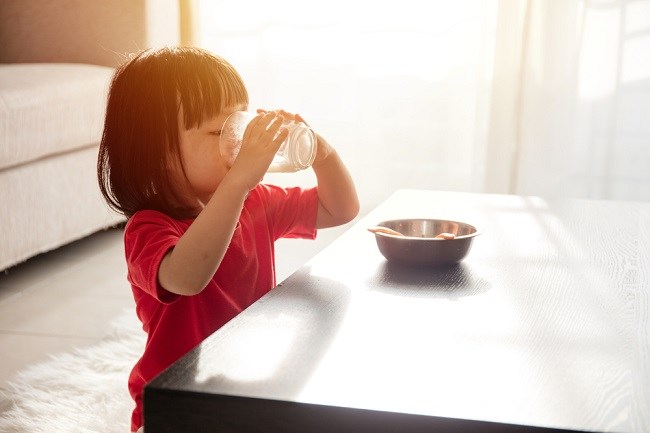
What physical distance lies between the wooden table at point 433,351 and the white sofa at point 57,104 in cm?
117

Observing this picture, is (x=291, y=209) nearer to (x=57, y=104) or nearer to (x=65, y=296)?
(x=65, y=296)

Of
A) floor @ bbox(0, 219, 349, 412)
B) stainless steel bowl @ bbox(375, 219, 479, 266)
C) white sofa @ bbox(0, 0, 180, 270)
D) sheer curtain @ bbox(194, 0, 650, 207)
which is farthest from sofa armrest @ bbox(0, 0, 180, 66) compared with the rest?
stainless steel bowl @ bbox(375, 219, 479, 266)

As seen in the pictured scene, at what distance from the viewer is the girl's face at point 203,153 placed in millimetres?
1056

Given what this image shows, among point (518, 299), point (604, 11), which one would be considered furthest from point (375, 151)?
point (518, 299)

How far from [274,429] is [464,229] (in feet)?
1.79

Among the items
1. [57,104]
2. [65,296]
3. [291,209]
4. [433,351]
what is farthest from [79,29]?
[433,351]

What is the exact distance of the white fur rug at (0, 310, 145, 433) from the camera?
1.36 metres

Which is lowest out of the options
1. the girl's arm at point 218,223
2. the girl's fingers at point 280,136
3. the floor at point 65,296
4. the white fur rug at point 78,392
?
the floor at point 65,296

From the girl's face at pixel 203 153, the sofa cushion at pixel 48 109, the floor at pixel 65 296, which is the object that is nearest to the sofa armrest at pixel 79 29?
the sofa cushion at pixel 48 109

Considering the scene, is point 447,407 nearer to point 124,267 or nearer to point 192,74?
point 192,74

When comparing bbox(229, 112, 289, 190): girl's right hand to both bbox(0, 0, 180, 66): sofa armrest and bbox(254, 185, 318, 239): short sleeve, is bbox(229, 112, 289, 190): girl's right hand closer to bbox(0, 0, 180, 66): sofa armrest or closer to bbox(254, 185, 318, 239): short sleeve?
bbox(254, 185, 318, 239): short sleeve

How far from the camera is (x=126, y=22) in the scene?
2.74m

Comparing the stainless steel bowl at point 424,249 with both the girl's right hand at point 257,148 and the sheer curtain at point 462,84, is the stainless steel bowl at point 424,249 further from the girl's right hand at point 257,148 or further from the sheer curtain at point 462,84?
the sheer curtain at point 462,84

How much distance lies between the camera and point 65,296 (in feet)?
6.61
